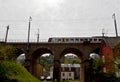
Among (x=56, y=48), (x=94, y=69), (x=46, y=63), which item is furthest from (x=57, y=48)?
(x=46, y=63)

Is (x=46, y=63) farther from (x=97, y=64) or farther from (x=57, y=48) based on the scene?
(x=97, y=64)

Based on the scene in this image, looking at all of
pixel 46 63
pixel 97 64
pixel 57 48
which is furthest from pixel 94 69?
pixel 46 63

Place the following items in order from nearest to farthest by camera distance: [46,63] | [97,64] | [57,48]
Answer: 1. [97,64]
2. [57,48]
3. [46,63]

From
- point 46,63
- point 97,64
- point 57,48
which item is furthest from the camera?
point 46,63

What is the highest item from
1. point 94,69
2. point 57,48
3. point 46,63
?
point 57,48

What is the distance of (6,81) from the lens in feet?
68.7

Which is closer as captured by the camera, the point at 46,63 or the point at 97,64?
the point at 97,64

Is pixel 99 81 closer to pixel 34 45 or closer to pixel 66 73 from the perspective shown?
pixel 34 45

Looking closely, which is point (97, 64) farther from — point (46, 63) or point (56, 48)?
point (46, 63)

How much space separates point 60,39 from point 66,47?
24.2 metres

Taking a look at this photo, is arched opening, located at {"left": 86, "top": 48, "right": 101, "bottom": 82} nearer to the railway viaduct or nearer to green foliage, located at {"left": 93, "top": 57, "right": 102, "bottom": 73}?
green foliage, located at {"left": 93, "top": 57, "right": 102, "bottom": 73}

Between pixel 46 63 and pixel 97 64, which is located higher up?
pixel 46 63

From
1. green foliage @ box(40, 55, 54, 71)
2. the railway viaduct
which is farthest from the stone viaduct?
green foliage @ box(40, 55, 54, 71)

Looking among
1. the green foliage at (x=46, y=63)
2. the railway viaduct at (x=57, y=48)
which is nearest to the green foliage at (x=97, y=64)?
the railway viaduct at (x=57, y=48)
